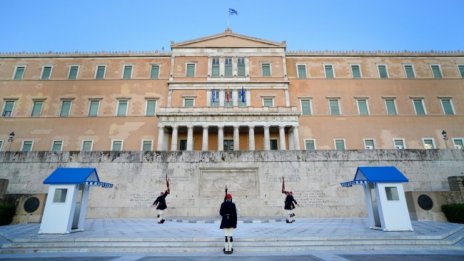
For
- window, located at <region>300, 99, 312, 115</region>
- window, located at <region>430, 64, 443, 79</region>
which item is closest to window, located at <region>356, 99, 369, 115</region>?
window, located at <region>300, 99, 312, 115</region>

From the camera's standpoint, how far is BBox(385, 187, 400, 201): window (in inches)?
334

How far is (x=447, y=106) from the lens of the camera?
29.4 meters

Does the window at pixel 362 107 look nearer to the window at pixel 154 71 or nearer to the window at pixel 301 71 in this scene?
the window at pixel 301 71

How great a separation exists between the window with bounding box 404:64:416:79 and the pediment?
630 inches

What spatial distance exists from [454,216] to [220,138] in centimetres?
1921

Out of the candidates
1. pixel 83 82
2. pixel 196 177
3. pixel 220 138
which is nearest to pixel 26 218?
pixel 196 177

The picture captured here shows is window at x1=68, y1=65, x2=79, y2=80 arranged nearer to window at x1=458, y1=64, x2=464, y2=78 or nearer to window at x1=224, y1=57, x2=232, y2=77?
window at x1=224, y1=57, x2=232, y2=77

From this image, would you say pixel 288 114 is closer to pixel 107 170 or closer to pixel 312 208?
pixel 312 208

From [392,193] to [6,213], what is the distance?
15.2 metres

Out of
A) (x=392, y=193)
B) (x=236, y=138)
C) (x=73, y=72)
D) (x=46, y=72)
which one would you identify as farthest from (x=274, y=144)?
(x=46, y=72)

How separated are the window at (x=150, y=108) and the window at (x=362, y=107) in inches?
984

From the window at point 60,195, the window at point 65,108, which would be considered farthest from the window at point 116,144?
the window at point 60,195

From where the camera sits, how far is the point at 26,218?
34.9 feet

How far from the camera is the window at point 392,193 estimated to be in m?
8.49
